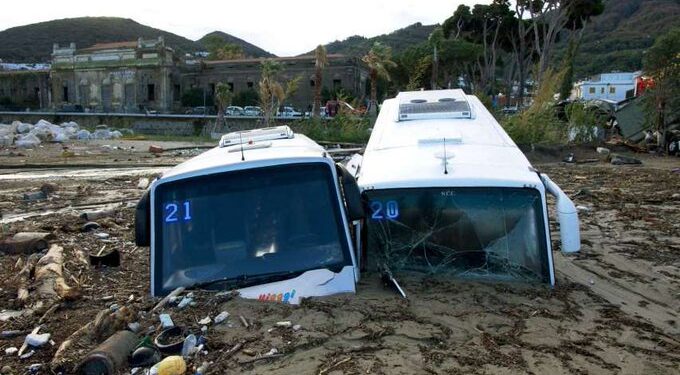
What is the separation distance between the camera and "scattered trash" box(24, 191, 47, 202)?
1310cm

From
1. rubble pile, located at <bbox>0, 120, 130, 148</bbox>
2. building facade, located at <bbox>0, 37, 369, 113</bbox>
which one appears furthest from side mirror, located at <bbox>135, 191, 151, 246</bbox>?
building facade, located at <bbox>0, 37, 369, 113</bbox>

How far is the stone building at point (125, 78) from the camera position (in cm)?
7469

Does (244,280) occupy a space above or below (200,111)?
below

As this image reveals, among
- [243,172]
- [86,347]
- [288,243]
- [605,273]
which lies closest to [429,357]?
[288,243]

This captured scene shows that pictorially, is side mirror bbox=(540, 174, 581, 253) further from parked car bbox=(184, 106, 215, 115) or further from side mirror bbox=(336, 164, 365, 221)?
parked car bbox=(184, 106, 215, 115)

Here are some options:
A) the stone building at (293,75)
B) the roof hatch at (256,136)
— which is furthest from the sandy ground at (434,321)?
the stone building at (293,75)

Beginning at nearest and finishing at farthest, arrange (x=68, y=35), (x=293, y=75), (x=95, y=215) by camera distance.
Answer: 1. (x=95, y=215)
2. (x=293, y=75)
3. (x=68, y=35)

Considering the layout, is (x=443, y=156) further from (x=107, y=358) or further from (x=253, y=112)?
(x=253, y=112)

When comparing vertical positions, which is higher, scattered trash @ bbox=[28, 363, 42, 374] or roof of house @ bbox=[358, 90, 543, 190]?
roof of house @ bbox=[358, 90, 543, 190]

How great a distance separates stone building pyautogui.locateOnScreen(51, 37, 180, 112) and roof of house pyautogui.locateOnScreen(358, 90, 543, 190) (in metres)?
70.3

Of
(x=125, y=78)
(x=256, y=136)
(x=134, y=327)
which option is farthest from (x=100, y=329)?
(x=125, y=78)

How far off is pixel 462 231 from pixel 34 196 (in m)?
11.0

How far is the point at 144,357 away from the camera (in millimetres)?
3965

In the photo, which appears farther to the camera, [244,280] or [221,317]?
[244,280]
